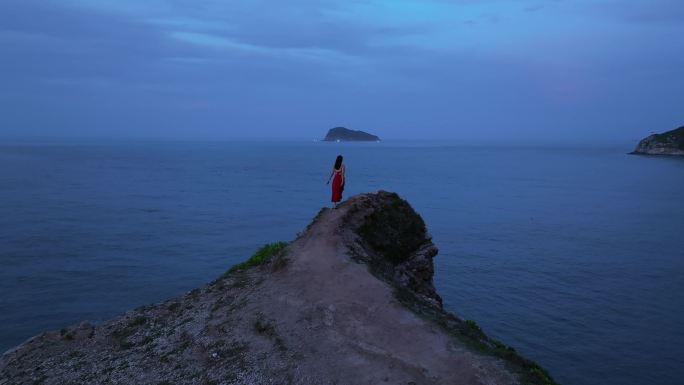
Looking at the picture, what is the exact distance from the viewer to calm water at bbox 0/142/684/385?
27.7 m

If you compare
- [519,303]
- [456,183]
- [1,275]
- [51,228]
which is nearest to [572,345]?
[519,303]

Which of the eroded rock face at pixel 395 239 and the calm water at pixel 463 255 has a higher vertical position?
the eroded rock face at pixel 395 239

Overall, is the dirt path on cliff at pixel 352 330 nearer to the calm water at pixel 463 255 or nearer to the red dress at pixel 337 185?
the red dress at pixel 337 185

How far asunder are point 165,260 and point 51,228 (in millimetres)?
16166

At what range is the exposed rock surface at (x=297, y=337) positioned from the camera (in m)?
12.7

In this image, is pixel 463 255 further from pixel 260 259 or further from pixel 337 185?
pixel 260 259

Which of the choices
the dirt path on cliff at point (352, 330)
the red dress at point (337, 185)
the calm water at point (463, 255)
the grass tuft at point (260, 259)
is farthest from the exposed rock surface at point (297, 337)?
the calm water at point (463, 255)

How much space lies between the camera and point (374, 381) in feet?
39.5

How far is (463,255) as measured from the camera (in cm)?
4372

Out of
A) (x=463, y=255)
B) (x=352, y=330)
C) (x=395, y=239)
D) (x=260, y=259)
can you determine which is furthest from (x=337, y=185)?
(x=463, y=255)

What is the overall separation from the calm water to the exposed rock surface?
436 inches

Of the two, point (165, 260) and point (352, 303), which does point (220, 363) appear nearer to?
point (352, 303)

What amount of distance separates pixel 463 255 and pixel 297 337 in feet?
103

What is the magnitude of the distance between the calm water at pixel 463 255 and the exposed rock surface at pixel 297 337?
11.1m
